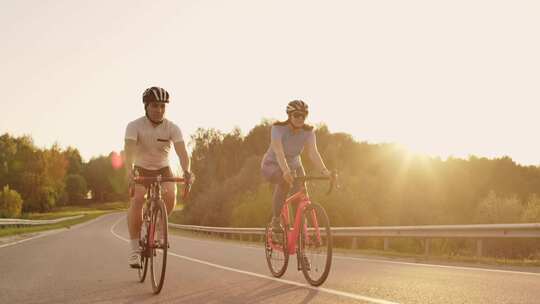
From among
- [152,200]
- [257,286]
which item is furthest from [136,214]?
[257,286]

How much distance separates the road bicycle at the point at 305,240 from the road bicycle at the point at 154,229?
1.51m

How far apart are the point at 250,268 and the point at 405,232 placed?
6365 millimetres

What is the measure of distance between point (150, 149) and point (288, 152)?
5.97ft

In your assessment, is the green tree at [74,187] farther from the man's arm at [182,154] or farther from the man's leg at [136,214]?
the man's arm at [182,154]

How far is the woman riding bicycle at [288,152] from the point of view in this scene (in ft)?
24.5

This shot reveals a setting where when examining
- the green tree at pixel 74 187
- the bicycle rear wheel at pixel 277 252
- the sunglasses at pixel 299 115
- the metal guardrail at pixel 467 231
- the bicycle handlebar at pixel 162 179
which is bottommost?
the bicycle rear wheel at pixel 277 252

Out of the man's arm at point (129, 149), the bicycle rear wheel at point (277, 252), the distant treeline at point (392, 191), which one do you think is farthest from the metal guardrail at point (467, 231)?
the distant treeline at point (392, 191)

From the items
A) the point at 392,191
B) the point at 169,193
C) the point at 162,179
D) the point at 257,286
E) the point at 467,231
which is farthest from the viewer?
the point at 392,191

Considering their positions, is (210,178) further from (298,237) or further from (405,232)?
(298,237)

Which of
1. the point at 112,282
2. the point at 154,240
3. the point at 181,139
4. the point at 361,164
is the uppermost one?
the point at 361,164

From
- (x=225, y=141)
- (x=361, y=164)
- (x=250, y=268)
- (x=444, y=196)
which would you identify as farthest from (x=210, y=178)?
(x=250, y=268)

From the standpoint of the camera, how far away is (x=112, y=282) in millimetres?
7438

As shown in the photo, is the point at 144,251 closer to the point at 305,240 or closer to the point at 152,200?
the point at 152,200

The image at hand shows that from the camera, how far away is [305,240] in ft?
23.6
